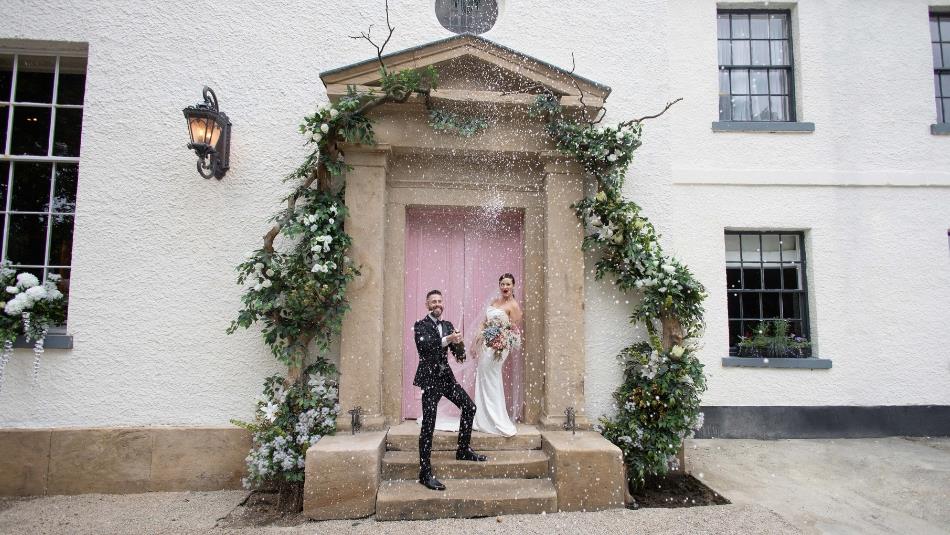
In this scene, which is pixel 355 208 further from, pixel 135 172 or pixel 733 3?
pixel 733 3

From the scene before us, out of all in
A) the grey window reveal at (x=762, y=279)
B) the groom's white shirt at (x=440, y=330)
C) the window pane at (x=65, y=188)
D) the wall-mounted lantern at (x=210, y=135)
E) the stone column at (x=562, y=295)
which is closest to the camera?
the groom's white shirt at (x=440, y=330)

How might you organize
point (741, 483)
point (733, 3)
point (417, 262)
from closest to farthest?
1. point (741, 483)
2. point (417, 262)
3. point (733, 3)

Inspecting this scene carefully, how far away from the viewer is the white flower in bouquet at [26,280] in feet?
15.8

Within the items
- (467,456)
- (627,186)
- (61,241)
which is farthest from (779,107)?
(61,241)

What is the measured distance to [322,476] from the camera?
4.12 meters

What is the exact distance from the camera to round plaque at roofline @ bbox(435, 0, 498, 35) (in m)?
Answer: 5.86

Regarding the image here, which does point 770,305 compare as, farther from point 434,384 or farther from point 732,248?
point 434,384

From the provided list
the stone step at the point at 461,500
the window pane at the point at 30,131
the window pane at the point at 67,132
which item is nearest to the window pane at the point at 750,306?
the stone step at the point at 461,500

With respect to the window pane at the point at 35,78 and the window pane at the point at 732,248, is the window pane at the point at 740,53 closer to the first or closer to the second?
the window pane at the point at 732,248

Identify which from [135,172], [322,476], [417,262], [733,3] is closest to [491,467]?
[322,476]

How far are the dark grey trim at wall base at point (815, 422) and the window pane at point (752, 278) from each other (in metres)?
1.58

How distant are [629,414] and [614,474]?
2.94 ft

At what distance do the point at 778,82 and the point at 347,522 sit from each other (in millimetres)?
7572

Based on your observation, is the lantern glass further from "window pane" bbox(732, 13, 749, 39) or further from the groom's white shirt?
"window pane" bbox(732, 13, 749, 39)
